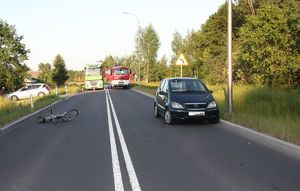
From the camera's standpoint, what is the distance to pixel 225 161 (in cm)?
815

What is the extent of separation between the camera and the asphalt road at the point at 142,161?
6535 millimetres

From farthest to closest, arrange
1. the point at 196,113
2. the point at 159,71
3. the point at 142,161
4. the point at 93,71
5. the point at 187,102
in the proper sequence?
the point at 159,71, the point at 93,71, the point at 187,102, the point at 196,113, the point at 142,161

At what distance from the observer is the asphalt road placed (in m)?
6.54

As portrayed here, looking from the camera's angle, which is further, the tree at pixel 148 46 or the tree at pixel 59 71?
the tree at pixel 59 71

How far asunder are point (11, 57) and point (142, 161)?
2026 inches

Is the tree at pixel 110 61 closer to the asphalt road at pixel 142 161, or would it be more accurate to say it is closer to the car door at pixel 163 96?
the car door at pixel 163 96

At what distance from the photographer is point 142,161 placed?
8281 millimetres

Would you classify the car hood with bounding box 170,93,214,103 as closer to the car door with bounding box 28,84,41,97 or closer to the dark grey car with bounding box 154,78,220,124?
the dark grey car with bounding box 154,78,220,124

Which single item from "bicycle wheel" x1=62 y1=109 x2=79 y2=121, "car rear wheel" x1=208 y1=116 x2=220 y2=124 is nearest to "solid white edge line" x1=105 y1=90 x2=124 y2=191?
"car rear wheel" x1=208 y1=116 x2=220 y2=124

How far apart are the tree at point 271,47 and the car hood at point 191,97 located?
10880 millimetres

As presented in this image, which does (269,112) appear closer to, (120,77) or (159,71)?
(120,77)

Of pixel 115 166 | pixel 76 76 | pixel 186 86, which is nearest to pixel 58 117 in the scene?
pixel 186 86

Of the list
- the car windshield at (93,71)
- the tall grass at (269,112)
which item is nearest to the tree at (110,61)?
the car windshield at (93,71)

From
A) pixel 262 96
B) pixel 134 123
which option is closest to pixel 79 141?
pixel 134 123
